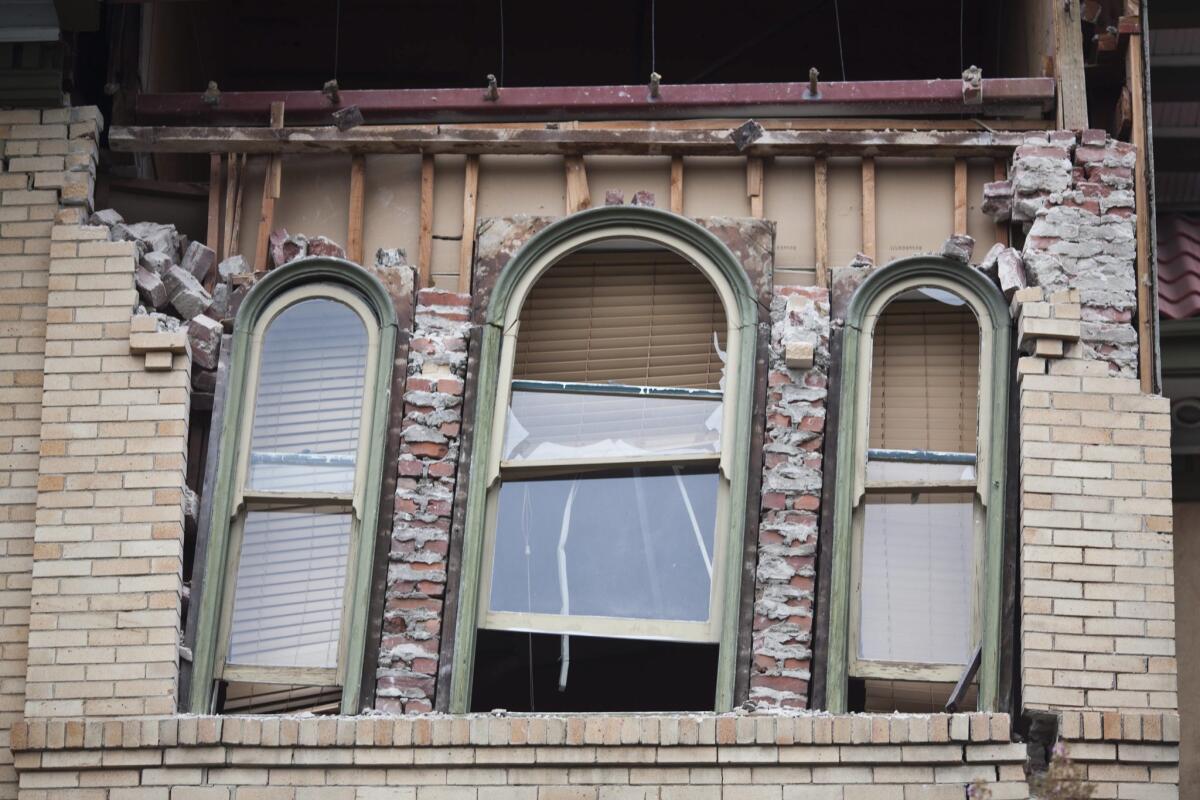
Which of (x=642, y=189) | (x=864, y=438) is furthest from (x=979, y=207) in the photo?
(x=642, y=189)

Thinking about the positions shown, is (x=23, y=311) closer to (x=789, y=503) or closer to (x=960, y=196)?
(x=789, y=503)

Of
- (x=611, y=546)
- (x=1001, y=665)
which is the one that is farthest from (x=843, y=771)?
(x=611, y=546)

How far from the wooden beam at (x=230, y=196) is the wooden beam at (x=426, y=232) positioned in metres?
0.98

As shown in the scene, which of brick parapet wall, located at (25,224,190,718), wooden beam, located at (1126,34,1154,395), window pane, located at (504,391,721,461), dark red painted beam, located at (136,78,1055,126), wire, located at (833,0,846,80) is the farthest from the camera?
wire, located at (833,0,846,80)

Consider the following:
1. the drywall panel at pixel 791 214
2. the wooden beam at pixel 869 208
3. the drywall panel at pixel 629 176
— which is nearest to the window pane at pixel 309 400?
the drywall panel at pixel 629 176

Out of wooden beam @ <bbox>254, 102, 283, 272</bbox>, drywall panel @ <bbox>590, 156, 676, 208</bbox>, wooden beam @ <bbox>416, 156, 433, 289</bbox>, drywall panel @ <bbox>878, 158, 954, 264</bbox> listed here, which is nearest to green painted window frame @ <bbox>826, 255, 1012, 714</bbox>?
drywall panel @ <bbox>878, 158, 954, 264</bbox>

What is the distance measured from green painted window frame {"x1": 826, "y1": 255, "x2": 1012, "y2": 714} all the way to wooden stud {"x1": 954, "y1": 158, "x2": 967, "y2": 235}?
1.00 ft

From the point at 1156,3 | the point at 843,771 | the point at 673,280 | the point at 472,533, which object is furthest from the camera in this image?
the point at 1156,3

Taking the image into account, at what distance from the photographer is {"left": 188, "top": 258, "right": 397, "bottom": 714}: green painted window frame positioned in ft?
31.2

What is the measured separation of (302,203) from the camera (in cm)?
1050

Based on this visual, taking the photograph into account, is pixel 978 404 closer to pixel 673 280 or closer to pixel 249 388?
pixel 673 280

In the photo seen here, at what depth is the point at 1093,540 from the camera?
931 centimetres

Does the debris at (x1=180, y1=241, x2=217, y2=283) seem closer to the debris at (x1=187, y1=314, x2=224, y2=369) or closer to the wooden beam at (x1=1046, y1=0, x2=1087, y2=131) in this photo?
the debris at (x1=187, y1=314, x2=224, y2=369)

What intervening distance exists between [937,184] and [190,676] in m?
4.49
